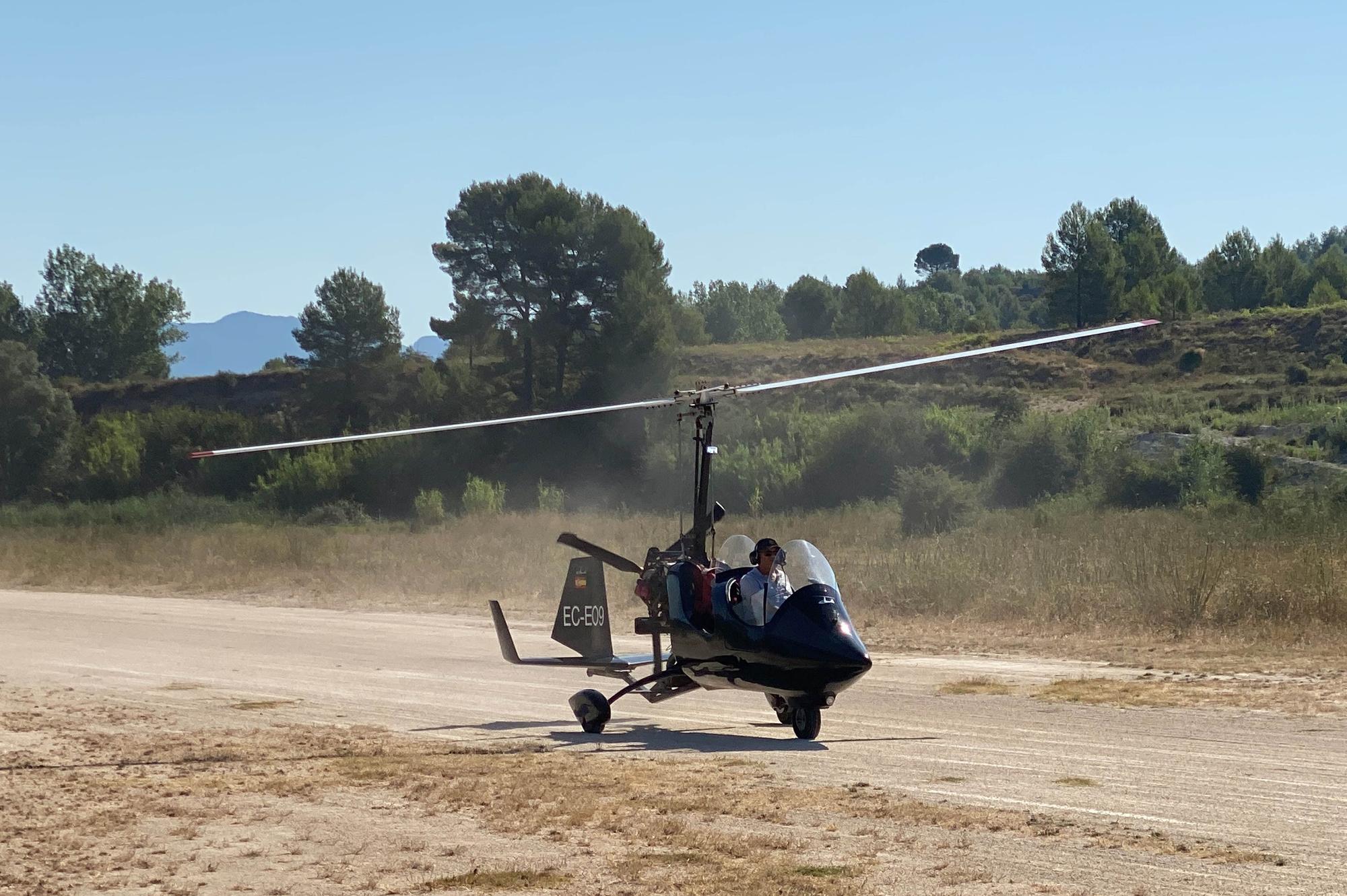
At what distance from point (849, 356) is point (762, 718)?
60474 mm

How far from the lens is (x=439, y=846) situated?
340 inches

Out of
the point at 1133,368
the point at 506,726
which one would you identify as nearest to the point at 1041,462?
the point at 1133,368

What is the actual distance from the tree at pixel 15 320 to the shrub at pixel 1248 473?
230ft

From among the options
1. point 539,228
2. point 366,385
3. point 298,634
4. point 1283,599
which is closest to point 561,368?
point 539,228

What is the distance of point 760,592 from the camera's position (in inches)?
486

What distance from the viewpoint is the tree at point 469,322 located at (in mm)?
62875

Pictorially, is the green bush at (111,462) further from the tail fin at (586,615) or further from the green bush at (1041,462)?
the tail fin at (586,615)

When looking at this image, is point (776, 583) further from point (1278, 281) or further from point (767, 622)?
point (1278, 281)

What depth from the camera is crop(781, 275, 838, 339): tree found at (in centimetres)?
11469

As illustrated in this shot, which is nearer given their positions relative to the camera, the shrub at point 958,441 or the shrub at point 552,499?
the shrub at point 958,441

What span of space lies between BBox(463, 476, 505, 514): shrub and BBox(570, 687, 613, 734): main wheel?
3803 centimetres

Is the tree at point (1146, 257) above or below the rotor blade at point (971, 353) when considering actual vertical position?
above

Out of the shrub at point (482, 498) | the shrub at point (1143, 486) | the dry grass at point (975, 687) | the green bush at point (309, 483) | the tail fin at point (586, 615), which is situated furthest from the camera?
the green bush at point (309, 483)

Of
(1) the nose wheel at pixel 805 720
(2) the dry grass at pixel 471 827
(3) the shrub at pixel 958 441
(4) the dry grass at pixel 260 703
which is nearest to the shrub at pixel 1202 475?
(3) the shrub at pixel 958 441
